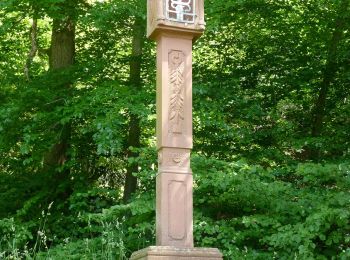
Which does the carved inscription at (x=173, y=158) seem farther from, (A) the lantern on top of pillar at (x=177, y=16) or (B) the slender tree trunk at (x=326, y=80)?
(B) the slender tree trunk at (x=326, y=80)

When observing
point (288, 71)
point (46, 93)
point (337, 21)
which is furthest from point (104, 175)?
point (337, 21)

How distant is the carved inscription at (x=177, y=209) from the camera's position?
15.9 feet

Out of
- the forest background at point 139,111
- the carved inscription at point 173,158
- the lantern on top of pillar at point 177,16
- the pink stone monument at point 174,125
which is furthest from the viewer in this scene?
the forest background at point 139,111

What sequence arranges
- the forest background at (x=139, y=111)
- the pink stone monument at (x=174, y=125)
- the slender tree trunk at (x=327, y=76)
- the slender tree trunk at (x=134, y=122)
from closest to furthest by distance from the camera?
the pink stone monument at (x=174, y=125)
the forest background at (x=139, y=111)
the slender tree trunk at (x=134, y=122)
the slender tree trunk at (x=327, y=76)

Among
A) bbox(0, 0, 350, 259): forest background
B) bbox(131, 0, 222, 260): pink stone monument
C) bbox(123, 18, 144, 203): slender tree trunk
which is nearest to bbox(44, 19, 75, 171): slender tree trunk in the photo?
bbox(0, 0, 350, 259): forest background

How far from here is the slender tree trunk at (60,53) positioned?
11.0 m

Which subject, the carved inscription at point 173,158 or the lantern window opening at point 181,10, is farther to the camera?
the lantern window opening at point 181,10

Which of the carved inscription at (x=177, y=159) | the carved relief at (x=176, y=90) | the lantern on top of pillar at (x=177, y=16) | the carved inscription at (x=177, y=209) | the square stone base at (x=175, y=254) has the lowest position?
the square stone base at (x=175, y=254)

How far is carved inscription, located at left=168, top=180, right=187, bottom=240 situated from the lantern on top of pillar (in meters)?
1.36

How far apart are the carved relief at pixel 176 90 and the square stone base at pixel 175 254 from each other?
1022 millimetres

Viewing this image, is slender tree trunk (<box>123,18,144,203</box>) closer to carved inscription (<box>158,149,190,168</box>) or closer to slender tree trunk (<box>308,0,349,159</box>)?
slender tree trunk (<box>308,0,349,159</box>)

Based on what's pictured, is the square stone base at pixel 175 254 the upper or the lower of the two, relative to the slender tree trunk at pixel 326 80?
lower

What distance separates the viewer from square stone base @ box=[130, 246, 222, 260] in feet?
14.9

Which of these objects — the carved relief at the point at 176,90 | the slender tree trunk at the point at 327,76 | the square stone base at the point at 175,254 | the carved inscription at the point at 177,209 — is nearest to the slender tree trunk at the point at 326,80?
the slender tree trunk at the point at 327,76
